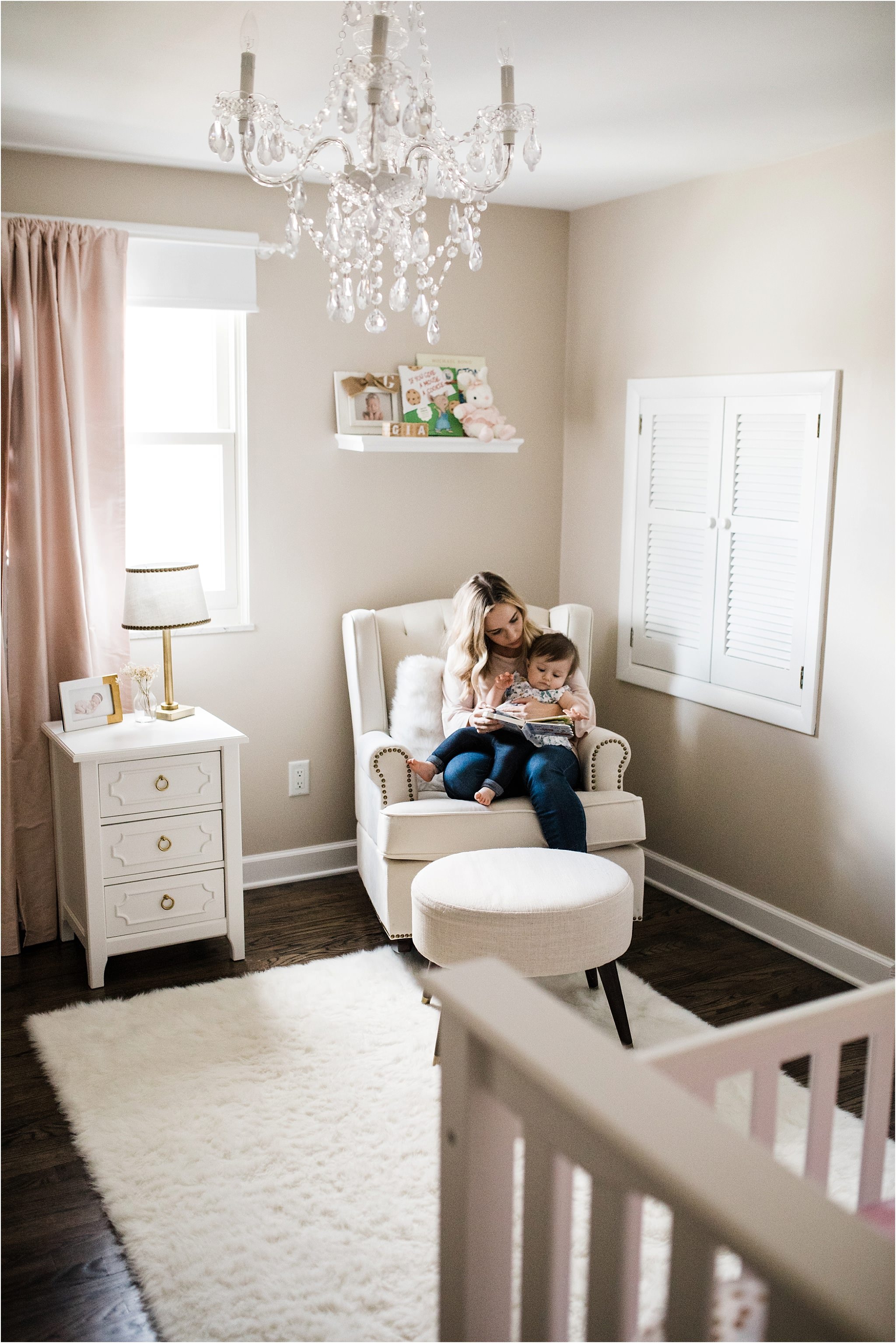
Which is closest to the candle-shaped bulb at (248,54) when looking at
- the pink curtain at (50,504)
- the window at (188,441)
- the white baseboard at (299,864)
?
the pink curtain at (50,504)

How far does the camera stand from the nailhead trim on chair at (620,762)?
327 cm

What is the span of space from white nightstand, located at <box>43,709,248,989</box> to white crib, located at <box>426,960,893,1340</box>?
2324 mm

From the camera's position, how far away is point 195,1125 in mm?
2371

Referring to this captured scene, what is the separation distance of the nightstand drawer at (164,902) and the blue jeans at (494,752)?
2.57ft

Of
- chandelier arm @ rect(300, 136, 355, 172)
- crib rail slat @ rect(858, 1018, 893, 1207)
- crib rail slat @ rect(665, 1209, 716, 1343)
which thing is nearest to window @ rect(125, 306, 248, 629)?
chandelier arm @ rect(300, 136, 355, 172)

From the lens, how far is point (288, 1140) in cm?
232

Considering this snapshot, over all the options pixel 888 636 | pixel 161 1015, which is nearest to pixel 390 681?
pixel 161 1015

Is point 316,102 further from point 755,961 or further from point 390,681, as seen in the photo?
point 755,961

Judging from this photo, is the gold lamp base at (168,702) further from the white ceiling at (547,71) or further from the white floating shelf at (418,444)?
the white ceiling at (547,71)

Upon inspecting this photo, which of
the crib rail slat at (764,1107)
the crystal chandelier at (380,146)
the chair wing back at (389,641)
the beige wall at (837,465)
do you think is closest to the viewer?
the crib rail slat at (764,1107)

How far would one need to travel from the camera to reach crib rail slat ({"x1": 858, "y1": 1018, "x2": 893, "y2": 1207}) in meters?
1.17

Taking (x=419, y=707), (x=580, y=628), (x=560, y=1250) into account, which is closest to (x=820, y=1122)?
(x=560, y=1250)

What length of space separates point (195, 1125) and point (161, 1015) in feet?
1.75

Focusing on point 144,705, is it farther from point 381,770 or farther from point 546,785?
point 546,785
